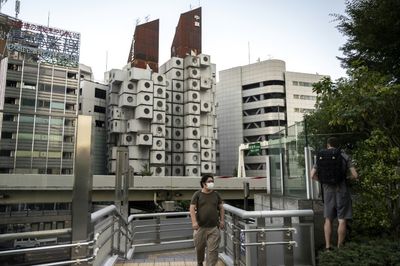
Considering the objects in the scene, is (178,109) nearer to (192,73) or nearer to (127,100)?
(192,73)

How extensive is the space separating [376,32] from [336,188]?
3.90 m

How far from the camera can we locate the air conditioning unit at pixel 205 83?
54.4 metres

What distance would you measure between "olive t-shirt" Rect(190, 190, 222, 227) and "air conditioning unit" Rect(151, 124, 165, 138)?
147 feet

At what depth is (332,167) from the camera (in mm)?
5180

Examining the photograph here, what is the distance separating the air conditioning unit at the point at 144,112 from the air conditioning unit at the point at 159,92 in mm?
2234

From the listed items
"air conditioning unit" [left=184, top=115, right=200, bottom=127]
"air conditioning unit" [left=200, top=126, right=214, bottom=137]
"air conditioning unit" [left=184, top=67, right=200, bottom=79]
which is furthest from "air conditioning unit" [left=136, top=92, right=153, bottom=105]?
"air conditioning unit" [left=200, top=126, right=214, bottom=137]

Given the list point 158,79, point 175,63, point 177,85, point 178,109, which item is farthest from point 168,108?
point 175,63

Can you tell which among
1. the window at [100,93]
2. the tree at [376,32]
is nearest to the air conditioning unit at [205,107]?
the window at [100,93]

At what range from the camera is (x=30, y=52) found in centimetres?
4606

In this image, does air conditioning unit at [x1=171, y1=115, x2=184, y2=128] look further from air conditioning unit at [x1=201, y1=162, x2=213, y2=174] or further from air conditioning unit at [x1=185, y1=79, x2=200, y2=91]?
air conditioning unit at [x1=201, y1=162, x2=213, y2=174]

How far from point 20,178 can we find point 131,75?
48.4 meters

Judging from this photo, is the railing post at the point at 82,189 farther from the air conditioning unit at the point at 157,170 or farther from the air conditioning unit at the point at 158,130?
the air conditioning unit at the point at 158,130

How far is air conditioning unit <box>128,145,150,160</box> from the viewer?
1921 inches

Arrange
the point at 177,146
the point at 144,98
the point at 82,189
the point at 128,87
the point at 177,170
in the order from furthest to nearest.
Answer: the point at 177,146 → the point at 177,170 → the point at 128,87 → the point at 144,98 → the point at 82,189
